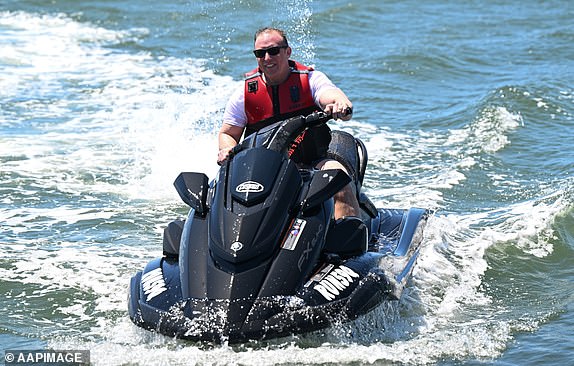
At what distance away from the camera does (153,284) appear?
16.9 feet

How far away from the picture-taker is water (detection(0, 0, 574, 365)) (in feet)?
18.1

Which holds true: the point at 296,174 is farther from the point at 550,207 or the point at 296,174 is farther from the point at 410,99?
the point at 410,99

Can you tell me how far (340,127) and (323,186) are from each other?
6.13m

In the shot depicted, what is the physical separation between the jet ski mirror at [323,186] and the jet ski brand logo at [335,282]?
0.35m

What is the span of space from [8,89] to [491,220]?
7698mm

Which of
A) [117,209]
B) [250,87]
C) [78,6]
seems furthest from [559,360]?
[78,6]

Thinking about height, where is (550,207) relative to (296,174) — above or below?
below

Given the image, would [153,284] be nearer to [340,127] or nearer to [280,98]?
[280,98]

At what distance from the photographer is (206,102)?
12648mm

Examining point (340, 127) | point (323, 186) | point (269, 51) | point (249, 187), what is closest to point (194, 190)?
point (249, 187)

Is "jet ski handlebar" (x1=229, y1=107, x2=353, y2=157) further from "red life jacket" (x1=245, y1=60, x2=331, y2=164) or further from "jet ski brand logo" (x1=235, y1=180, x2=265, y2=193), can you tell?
"red life jacket" (x1=245, y1=60, x2=331, y2=164)

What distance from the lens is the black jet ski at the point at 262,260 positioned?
15.7 feet

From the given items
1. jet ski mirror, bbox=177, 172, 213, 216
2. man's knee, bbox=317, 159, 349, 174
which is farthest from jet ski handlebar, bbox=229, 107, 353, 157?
man's knee, bbox=317, 159, 349, 174

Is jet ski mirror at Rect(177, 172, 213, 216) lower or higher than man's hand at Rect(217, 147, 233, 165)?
lower
